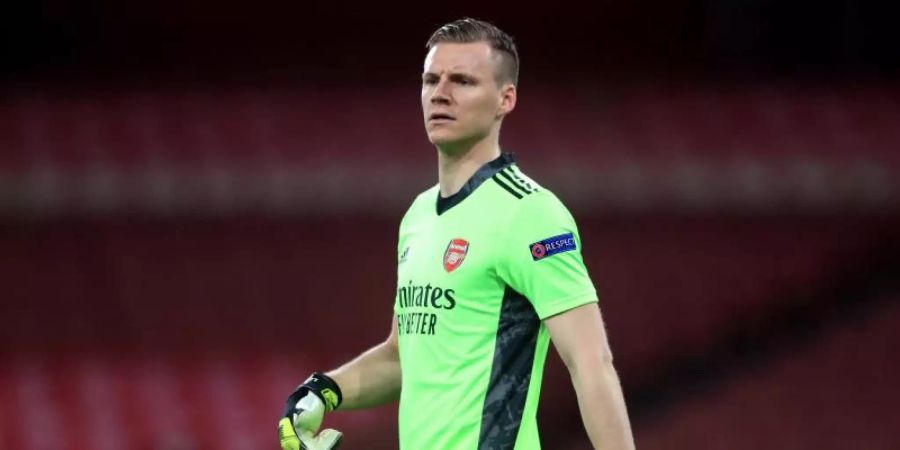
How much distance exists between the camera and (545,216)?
2510mm

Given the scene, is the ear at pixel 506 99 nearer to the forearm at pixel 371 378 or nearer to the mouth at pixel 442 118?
the mouth at pixel 442 118

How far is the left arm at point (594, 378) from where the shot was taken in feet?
7.81

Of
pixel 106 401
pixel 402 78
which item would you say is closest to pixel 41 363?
pixel 106 401

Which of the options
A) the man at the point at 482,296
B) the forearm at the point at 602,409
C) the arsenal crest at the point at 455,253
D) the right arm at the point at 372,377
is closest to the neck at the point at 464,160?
the man at the point at 482,296

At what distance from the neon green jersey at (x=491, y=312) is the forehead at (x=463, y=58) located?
228mm

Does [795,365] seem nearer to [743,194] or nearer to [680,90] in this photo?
[743,194]

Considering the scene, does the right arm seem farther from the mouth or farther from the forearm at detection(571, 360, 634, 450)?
the forearm at detection(571, 360, 634, 450)

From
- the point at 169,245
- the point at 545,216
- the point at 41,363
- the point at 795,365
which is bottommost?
the point at 795,365

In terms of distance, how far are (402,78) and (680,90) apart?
67.4 inches

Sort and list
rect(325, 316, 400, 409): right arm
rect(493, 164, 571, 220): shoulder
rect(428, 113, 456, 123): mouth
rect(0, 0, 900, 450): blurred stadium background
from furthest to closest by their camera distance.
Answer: rect(0, 0, 900, 450): blurred stadium background → rect(325, 316, 400, 409): right arm → rect(428, 113, 456, 123): mouth → rect(493, 164, 571, 220): shoulder

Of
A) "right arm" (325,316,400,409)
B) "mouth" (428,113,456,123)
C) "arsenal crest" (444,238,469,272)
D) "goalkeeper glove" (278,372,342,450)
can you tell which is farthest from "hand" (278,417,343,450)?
"mouth" (428,113,456,123)

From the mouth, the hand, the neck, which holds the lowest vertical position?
the hand

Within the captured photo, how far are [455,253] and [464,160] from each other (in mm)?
214

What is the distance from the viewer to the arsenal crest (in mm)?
2582
